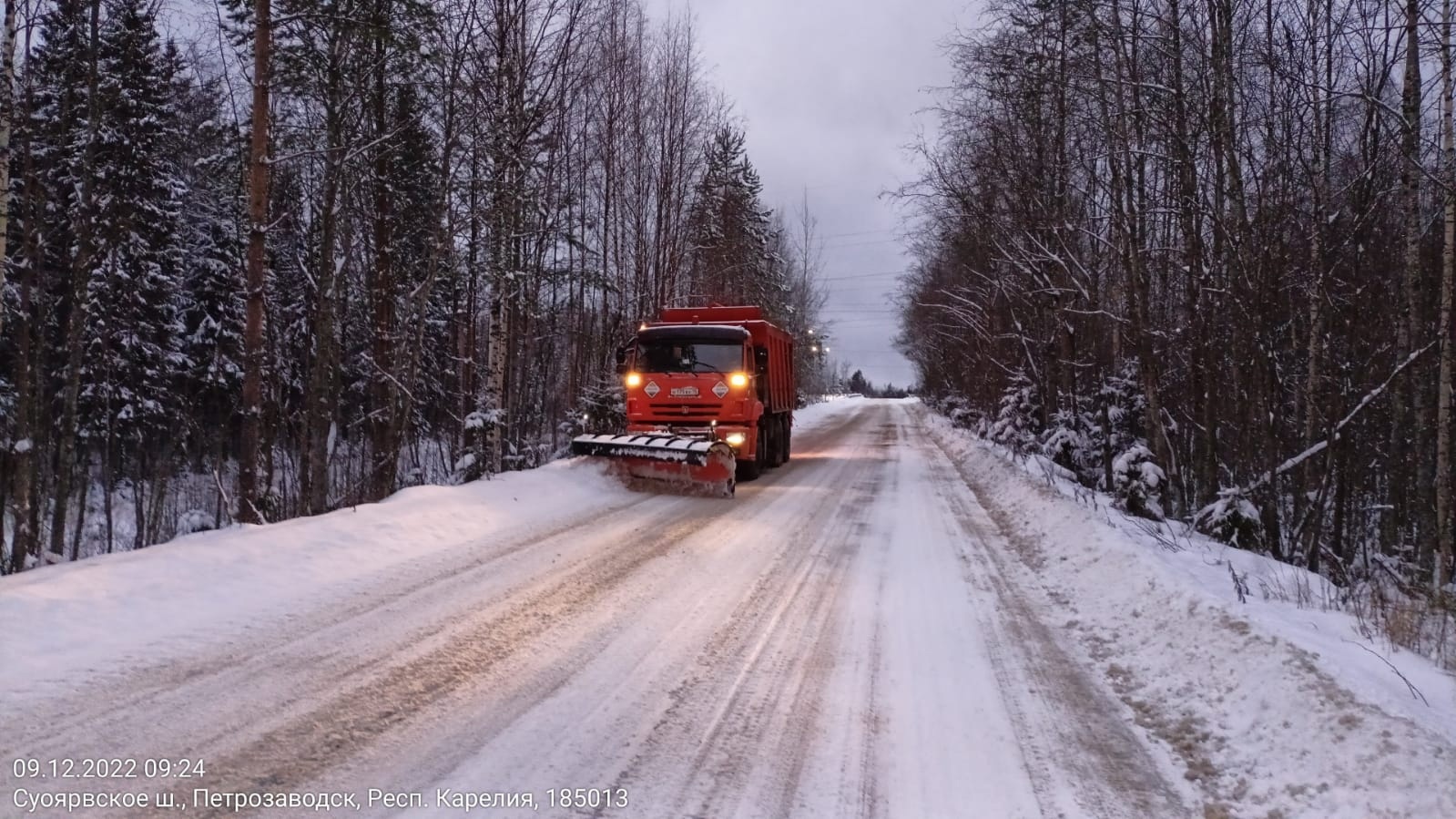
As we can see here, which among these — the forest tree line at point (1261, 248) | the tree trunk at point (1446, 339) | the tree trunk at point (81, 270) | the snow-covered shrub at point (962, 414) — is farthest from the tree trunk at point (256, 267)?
the snow-covered shrub at point (962, 414)

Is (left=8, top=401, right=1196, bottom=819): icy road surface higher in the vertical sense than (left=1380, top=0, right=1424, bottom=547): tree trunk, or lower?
lower

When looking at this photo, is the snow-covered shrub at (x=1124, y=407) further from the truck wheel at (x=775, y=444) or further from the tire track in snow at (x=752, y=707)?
the tire track in snow at (x=752, y=707)

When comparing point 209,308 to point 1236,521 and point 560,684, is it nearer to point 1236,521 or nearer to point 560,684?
point 560,684

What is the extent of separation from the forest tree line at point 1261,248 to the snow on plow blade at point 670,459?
5692mm

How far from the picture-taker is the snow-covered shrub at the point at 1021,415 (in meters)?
19.4

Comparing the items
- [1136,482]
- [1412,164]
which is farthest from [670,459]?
[1412,164]

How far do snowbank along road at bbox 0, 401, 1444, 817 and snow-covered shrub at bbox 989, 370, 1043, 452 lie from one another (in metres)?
12.6

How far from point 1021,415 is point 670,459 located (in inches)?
456

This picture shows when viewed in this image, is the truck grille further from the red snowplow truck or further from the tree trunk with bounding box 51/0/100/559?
the tree trunk with bounding box 51/0/100/559

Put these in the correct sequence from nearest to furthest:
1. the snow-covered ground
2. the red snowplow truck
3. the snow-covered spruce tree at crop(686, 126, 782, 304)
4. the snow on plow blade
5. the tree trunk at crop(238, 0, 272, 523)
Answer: the snow-covered ground < the tree trunk at crop(238, 0, 272, 523) < the snow on plow blade < the red snowplow truck < the snow-covered spruce tree at crop(686, 126, 782, 304)

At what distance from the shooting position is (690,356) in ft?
46.4

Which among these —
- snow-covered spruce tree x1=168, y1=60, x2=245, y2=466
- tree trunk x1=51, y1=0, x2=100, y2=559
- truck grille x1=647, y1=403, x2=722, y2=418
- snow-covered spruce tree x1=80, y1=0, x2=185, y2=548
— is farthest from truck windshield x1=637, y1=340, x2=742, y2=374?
snow-covered spruce tree x1=168, y1=60, x2=245, y2=466

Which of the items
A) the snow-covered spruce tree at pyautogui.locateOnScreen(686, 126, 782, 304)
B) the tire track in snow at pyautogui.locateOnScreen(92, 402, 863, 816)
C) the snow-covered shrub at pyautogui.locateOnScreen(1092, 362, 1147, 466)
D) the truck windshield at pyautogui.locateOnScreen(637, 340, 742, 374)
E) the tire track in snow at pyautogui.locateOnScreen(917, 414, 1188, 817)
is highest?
the snow-covered spruce tree at pyautogui.locateOnScreen(686, 126, 782, 304)

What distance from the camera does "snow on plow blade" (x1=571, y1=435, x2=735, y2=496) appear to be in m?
12.1
